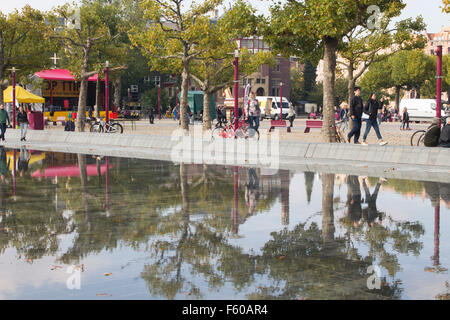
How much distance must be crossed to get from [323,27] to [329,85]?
2242mm

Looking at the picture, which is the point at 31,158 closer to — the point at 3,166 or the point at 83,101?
the point at 3,166

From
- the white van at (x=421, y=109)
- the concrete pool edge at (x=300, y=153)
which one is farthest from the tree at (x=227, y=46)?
the white van at (x=421, y=109)

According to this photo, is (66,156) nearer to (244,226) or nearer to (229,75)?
(244,226)

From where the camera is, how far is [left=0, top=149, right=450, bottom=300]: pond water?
6258 millimetres

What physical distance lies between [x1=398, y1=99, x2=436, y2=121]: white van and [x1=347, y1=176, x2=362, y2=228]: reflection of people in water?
45.2m

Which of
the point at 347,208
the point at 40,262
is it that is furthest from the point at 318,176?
the point at 40,262

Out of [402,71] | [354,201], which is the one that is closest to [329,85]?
[354,201]

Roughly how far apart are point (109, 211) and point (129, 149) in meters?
15.4

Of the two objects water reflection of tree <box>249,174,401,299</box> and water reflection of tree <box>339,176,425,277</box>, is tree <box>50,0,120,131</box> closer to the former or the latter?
water reflection of tree <box>339,176,425,277</box>

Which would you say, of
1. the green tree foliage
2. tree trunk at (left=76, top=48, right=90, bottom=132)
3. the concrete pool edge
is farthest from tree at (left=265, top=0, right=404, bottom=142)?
the green tree foliage

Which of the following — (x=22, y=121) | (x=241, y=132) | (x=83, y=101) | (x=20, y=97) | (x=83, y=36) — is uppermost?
(x=83, y=36)

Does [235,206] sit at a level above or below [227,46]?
below

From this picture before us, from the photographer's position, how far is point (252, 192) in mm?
13078

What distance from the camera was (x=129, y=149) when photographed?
2594 centimetres
